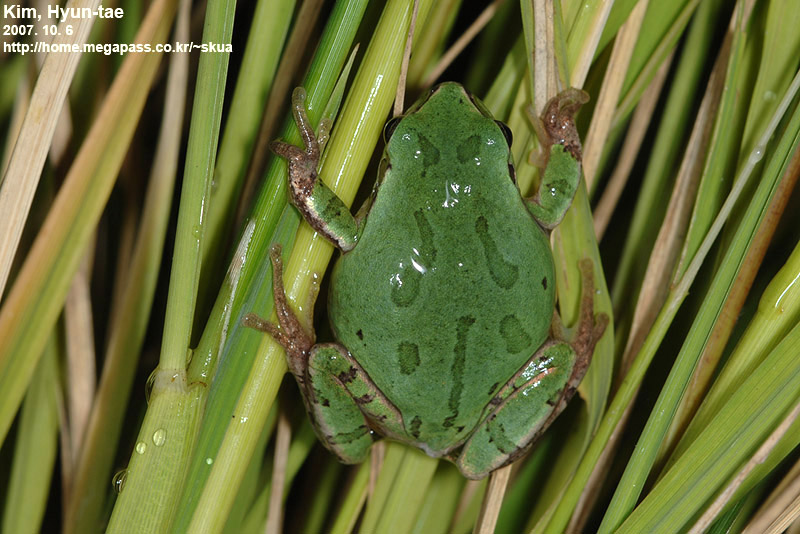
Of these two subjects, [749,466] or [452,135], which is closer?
[749,466]

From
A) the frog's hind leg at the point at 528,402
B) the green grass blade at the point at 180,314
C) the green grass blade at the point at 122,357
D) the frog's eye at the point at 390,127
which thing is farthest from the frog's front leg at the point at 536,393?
the green grass blade at the point at 122,357

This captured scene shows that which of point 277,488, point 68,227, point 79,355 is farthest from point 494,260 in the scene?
point 79,355

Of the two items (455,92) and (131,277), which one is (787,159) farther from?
(131,277)

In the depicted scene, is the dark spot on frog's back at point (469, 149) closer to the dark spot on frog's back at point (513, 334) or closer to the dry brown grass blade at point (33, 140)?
the dark spot on frog's back at point (513, 334)

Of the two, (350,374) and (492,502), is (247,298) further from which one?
(492,502)

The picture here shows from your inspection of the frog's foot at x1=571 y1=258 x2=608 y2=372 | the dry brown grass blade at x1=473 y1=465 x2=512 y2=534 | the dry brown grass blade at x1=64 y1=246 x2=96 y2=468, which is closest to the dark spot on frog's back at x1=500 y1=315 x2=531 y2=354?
the frog's foot at x1=571 y1=258 x2=608 y2=372

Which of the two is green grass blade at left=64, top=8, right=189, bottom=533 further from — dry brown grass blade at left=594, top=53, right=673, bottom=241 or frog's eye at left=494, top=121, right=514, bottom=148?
dry brown grass blade at left=594, top=53, right=673, bottom=241

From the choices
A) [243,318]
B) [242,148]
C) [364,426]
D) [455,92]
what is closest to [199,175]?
[243,318]
